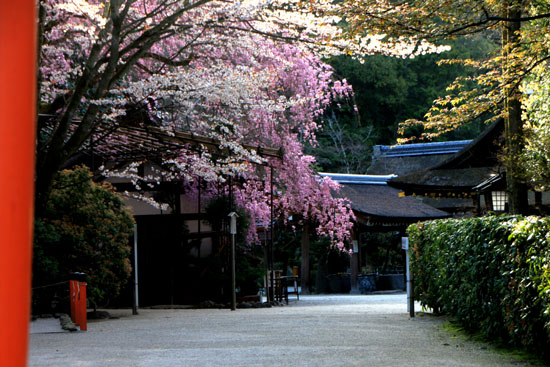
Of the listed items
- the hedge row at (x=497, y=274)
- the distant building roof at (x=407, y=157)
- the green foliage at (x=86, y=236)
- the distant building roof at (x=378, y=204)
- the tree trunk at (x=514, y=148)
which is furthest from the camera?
the distant building roof at (x=407, y=157)

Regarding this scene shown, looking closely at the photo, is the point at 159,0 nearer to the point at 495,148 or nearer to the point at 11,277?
the point at 495,148

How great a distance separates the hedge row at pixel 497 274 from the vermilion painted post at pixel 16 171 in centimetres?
476

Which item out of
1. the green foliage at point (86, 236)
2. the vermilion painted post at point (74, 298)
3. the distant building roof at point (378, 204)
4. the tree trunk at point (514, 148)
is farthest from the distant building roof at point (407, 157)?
the vermilion painted post at point (74, 298)

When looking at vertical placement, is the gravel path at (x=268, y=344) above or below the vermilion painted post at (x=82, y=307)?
below

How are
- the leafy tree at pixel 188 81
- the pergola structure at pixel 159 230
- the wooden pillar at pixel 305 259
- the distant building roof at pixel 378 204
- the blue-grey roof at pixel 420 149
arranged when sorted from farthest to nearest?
the blue-grey roof at pixel 420 149 < the distant building roof at pixel 378 204 < the wooden pillar at pixel 305 259 < the pergola structure at pixel 159 230 < the leafy tree at pixel 188 81

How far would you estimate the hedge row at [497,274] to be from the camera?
221 inches

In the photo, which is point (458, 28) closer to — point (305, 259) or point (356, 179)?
point (305, 259)

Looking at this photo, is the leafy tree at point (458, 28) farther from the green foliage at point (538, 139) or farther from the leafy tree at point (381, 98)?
the leafy tree at point (381, 98)

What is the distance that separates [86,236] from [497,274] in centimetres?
725

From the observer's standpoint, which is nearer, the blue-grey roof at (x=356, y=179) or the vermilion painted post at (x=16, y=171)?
the vermilion painted post at (x=16, y=171)

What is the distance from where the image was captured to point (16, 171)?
112 centimetres

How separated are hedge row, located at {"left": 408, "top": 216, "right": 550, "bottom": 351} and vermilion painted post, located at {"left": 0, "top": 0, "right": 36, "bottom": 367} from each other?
476cm

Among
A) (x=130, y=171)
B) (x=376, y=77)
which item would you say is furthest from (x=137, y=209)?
(x=376, y=77)

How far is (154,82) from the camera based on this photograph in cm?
1112
